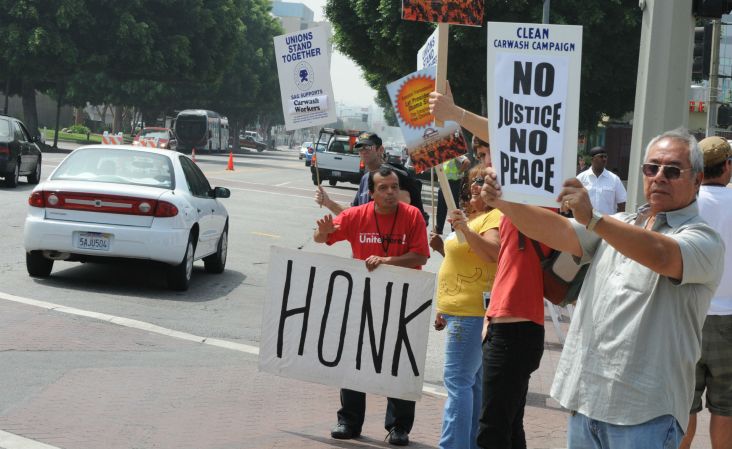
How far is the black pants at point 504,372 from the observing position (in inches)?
205

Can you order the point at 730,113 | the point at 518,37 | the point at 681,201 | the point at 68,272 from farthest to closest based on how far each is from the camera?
the point at 730,113 → the point at 68,272 → the point at 518,37 → the point at 681,201

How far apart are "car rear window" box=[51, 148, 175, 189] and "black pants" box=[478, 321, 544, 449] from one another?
7.51 m

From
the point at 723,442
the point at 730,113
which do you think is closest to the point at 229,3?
the point at 730,113

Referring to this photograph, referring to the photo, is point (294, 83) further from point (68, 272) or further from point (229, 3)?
point (229, 3)

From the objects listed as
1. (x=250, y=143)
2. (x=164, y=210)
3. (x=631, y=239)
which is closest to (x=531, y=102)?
(x=631, y=239)

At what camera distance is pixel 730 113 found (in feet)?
77.7

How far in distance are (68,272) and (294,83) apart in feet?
16.8

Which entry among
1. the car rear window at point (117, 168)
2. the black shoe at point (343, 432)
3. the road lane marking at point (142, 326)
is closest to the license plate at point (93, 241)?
the car rear window at point (117, 168)

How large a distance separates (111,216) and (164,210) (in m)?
0.54

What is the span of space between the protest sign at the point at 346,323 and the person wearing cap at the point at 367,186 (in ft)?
3.13

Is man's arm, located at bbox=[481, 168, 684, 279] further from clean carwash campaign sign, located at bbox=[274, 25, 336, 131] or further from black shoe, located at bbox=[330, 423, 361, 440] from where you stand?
clean carwash campaign sign, located at bbox=[274, 25, 336, 131]

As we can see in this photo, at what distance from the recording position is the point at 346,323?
22.8 feet

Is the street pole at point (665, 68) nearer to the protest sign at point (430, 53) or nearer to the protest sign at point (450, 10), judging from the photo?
the protest sign at point (430, 53)

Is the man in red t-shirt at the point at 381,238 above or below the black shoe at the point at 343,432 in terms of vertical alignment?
above
